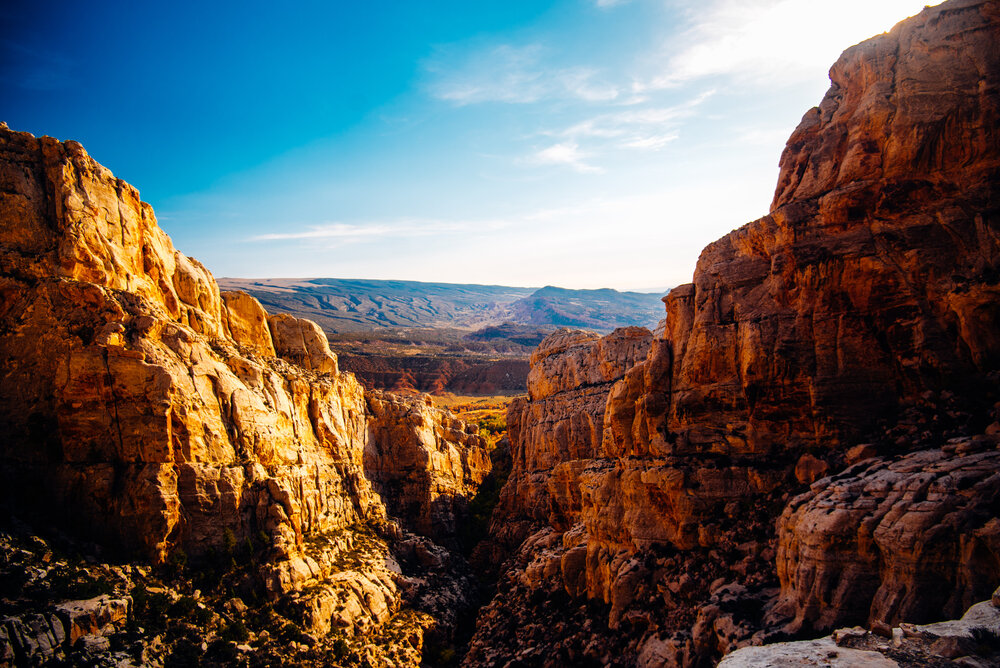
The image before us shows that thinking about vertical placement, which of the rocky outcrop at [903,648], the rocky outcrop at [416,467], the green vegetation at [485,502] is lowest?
the green vegetation at [485,502]

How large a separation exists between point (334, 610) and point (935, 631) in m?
37.4

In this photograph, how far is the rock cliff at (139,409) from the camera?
36.0m

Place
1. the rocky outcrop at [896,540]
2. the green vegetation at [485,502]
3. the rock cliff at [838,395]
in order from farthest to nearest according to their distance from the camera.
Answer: the green vegetation at [485,502]
the rock cliff at [838,395]
the rocky outcrop at [896,540]

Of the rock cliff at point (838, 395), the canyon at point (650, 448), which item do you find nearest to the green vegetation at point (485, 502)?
the canyon at point (650, 448)

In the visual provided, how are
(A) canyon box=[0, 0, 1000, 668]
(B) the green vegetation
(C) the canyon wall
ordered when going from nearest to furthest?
(A) canyon box=[0, 0, 1000, 668], (C) the canyon wall, (B) the green vegetation

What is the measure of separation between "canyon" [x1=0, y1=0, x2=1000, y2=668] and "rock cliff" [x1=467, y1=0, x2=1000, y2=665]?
0.41 ft

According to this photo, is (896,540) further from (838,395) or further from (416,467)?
(416,467)

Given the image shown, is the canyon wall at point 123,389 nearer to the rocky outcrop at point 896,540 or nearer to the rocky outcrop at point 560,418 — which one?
the rocky outcrop at point 560,418

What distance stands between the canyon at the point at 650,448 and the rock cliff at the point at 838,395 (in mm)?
126

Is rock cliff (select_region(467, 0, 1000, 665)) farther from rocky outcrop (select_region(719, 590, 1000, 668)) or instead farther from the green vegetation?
the green vegetation

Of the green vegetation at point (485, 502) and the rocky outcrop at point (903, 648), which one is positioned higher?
the rocky outcrop at point (903, 648)

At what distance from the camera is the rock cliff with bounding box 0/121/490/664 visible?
3597cm

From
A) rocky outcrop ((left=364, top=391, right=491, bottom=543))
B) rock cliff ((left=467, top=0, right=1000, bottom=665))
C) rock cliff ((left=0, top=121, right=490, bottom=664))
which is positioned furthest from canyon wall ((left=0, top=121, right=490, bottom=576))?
rock cliff ((left=467, top=0, right=1000, bottom=665))

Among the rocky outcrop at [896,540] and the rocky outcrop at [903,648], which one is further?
the rocky outcrop at [896,540]
